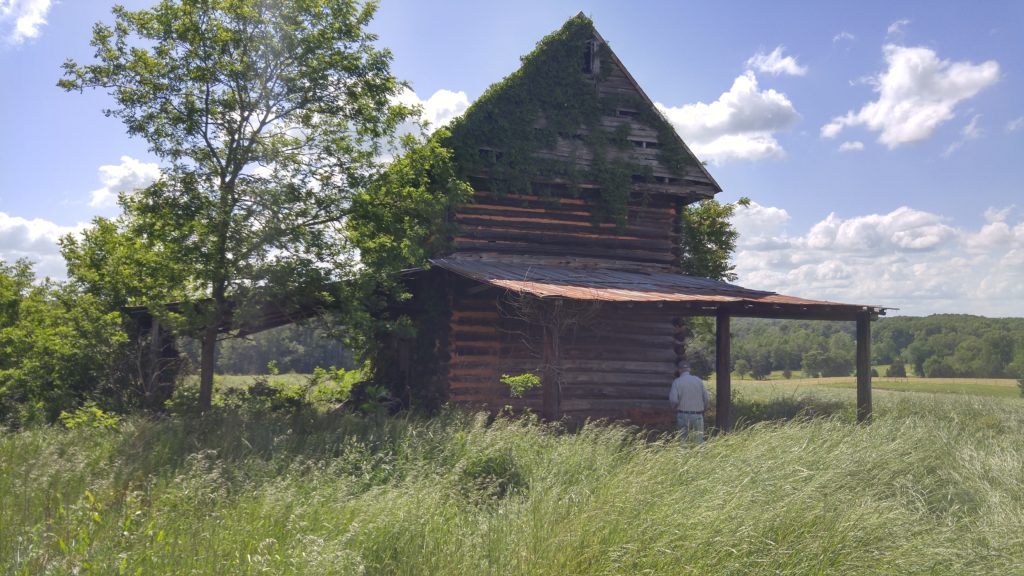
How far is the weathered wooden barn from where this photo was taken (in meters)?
14.0

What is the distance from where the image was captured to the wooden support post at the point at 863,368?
497 inches

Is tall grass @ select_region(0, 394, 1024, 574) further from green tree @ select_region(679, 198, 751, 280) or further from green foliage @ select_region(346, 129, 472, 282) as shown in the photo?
green tree @ select_region(679, 198, 751, 280)

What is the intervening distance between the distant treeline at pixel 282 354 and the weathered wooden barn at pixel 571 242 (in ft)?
140

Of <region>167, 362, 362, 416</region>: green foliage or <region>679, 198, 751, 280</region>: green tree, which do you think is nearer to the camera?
<region>167, 362, 362, 416</region>: green foliage

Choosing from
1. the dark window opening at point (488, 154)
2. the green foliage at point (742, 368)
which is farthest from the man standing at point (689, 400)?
the green foliage at point (742, 368)

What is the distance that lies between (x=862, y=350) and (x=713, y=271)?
8688 mm

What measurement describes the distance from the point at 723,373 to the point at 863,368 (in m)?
2.89

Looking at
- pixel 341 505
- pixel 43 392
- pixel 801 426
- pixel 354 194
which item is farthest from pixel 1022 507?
pixel 43 392

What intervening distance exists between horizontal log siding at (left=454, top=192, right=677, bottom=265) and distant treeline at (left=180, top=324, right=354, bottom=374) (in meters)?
42.6

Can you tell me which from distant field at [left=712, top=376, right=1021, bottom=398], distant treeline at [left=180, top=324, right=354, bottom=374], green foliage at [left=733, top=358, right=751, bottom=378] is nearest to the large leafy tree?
distant field at [left=712, top=376, right=1021, bottom=398]

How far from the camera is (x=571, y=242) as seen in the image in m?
15.9

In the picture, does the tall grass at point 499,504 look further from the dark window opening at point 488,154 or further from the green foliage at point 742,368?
the green foliage at point 742,368

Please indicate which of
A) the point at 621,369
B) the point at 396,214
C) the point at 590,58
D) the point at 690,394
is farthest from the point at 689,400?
the point at 590,58

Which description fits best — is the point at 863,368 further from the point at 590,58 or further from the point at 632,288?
the point at 590,58
